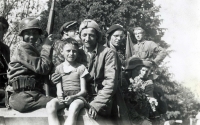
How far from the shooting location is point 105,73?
5.50m

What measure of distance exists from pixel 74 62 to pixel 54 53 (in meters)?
0.61

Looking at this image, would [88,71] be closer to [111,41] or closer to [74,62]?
[74,62]

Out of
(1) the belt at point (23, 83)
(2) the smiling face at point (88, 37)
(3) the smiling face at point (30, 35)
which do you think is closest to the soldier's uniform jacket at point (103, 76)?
(2) the smiling face at point (88, 37)

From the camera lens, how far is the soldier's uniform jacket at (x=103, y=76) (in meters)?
5.23

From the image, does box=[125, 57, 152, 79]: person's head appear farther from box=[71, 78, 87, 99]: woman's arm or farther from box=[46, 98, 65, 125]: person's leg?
box=[46, 98, 65, 125]: person's leg

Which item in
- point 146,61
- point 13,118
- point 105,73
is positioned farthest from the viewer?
point 146,61

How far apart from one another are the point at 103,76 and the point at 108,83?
36 cm

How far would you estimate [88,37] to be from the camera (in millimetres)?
5512

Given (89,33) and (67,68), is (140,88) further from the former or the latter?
(67,68)

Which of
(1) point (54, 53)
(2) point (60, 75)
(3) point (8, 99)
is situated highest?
(1) point (54, 53)

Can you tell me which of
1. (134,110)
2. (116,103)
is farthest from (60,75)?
(134,110)

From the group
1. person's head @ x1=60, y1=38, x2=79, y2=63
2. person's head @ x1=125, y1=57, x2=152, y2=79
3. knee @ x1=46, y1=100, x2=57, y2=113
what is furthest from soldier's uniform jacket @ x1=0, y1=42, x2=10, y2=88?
person's head @ x1=125, y1=57, x2=152, y2=79

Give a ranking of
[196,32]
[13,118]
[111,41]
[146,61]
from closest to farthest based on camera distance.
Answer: [13,118] → [111,41] → [146,61] → [196,32]

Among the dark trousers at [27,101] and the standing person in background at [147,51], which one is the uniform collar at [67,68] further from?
the standing person in background at [147,51]
